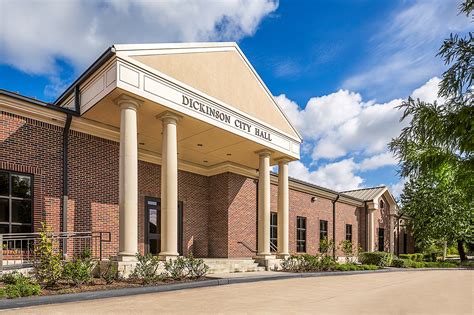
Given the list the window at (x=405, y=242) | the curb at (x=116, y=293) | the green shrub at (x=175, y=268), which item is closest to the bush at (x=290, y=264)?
the curb at (x=116, y=293)

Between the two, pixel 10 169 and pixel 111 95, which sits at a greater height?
pixel 111 95

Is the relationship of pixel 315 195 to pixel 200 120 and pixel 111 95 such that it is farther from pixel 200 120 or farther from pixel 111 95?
pixel 111 95

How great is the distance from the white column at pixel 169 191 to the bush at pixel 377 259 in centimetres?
1606

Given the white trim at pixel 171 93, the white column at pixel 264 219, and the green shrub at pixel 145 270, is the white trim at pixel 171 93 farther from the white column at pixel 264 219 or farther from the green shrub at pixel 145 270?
the green shrub at pixel 145 270

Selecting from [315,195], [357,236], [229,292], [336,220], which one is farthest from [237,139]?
[357,236]

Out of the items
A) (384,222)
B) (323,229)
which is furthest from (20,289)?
(384,222)

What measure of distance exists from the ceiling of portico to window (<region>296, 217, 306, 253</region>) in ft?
18.6

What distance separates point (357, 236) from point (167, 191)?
21.2m

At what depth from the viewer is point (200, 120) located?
523 inches

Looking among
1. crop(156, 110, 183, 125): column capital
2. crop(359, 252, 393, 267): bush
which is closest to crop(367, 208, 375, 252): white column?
crop(359, 252, 393, 267): bush

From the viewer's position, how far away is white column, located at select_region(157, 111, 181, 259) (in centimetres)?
1195

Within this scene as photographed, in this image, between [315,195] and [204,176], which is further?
[315,195]

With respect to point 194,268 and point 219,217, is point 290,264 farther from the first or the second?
point 194,268

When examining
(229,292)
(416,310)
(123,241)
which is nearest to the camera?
(416,310)
